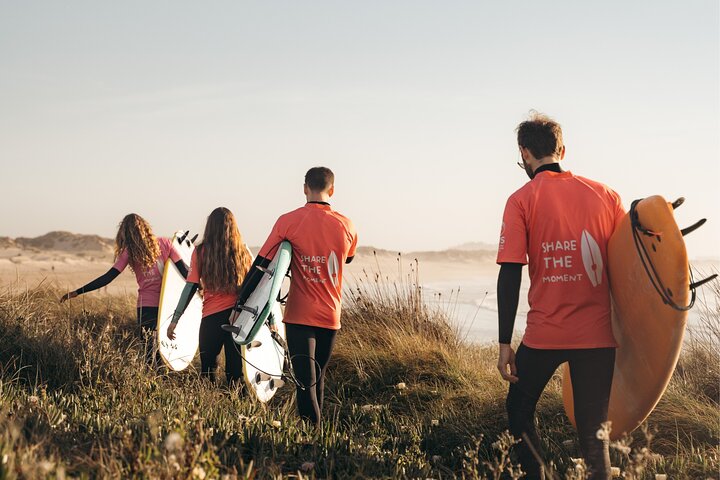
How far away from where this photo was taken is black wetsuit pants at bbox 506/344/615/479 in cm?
362

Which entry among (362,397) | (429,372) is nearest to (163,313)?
(362,397)

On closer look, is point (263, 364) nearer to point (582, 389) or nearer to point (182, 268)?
point (182, 268)

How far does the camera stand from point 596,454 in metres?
3.60

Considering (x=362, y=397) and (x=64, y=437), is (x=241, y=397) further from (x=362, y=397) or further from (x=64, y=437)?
(x=64, y=437)

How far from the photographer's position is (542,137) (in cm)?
385

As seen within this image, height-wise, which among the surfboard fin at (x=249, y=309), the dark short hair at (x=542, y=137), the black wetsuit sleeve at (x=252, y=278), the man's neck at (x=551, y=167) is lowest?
the surfboard fin at (x=249, y=309)

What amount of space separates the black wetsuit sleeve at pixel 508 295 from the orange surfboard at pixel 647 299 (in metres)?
0.53

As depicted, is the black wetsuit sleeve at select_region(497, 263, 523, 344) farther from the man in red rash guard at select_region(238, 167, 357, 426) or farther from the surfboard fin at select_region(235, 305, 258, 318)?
the surfboard fin at select_region(235, 305, 258, 318)

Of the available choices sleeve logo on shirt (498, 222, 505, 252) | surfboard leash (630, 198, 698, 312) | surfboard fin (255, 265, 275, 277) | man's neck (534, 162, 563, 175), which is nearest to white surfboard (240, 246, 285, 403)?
surfboard fin (255, 265, 275, 277)

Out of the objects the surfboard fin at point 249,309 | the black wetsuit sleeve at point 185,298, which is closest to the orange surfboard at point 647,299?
the surfboard fin at point 249,309

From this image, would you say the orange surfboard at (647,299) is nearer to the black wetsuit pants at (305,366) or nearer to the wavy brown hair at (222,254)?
the black wetsuit pants at (305,366)

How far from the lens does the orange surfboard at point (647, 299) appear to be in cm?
361

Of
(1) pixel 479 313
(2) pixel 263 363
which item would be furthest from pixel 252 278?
(1) pixel 479 313

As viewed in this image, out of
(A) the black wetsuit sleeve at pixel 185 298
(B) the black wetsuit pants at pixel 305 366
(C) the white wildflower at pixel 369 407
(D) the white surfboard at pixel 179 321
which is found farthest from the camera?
(D) the white surfboard at pixel 179 321
